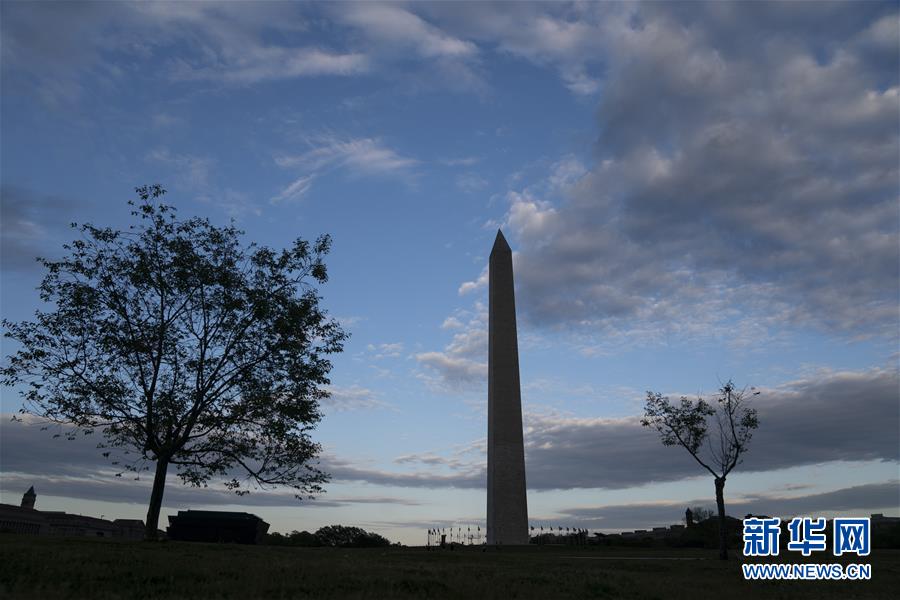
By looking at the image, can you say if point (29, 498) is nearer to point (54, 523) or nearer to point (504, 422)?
point (54, 523)

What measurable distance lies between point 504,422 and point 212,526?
22058 millimetres

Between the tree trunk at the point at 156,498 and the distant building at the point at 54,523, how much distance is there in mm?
48144

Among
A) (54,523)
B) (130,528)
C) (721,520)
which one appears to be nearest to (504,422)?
(721,520)

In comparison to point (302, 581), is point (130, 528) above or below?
below

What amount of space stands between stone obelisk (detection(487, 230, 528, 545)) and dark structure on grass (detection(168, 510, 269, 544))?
726 inches

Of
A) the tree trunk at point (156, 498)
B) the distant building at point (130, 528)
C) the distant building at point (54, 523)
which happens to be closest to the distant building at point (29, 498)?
the distant building at point (54, 523)

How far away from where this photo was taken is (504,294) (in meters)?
53.8

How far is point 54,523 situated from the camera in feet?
306

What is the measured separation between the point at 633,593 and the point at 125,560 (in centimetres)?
1311

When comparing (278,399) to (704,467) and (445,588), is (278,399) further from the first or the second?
(704,467)

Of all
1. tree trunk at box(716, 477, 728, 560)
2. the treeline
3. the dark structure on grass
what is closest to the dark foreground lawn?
tree trunk at box(716, 477, 728, 560)

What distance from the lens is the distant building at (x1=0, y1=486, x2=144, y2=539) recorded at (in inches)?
3201

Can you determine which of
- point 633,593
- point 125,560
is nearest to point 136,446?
point 125,560

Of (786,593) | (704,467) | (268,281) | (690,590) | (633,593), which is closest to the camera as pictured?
(633,593)
